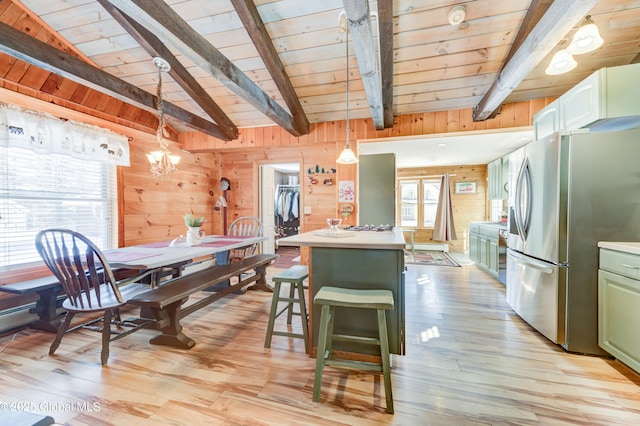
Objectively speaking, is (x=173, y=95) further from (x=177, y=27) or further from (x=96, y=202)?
(x=177, y=27)

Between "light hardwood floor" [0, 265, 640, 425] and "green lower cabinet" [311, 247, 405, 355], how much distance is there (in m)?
0.27

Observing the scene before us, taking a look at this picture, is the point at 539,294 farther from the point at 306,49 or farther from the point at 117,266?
the point at 117,266

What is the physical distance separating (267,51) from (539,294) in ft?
10.8

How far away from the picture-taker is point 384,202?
13.4 feet

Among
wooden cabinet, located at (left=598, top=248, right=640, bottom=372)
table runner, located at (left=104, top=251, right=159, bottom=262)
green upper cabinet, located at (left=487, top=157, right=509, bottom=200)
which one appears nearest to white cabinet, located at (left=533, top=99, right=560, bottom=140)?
wooden cabinet, located at (left=598, top=248, right=640, bottom=372)

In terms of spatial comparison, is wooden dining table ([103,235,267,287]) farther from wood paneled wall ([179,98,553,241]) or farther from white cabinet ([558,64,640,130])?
white cabinet ([558,64,640,130])

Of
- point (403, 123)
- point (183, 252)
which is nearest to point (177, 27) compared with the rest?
point (183, 252)

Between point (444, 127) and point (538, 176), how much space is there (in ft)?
5.23

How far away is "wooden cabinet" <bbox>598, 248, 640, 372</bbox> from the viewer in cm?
166

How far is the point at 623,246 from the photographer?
5.65ft

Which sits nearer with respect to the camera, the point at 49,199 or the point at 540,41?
the point at 540,41

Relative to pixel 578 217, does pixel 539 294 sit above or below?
below

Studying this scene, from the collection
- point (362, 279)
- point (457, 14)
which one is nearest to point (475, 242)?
point (457, 14)

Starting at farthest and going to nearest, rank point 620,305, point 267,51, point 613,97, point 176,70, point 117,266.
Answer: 1. point 176,70
2. point 267,51
3. point 117,266
4. point 613,97
5. point 620,305
